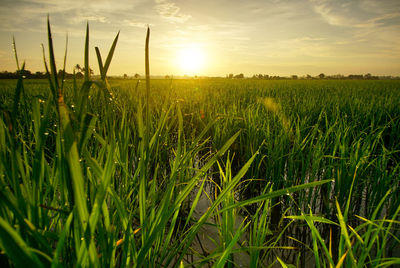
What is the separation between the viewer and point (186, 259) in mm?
1140

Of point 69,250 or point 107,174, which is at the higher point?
point 107,174

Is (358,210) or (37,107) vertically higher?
(37,107)

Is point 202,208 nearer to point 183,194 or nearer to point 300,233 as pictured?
point 300,233

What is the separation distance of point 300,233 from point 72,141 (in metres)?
1.43

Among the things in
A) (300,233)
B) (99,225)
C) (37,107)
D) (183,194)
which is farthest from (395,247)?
(37,107)

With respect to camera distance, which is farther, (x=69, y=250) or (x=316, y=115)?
(x=316, y=115)

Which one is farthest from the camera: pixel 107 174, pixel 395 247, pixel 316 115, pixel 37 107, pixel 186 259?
pixel 316 115

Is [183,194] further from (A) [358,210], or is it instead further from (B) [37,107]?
(A) [358,210]

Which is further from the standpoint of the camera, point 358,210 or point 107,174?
point 358,210

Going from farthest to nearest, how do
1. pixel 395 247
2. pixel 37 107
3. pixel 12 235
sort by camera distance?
pixel 395 247
pixel 37 107
pixel 12 235

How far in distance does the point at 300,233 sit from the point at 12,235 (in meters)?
1.44

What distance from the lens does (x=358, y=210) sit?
5.25 feet

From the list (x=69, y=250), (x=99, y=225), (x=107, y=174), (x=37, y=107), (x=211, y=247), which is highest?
(x=37, y=107)

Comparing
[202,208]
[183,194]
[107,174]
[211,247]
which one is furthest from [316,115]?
[107,174]
